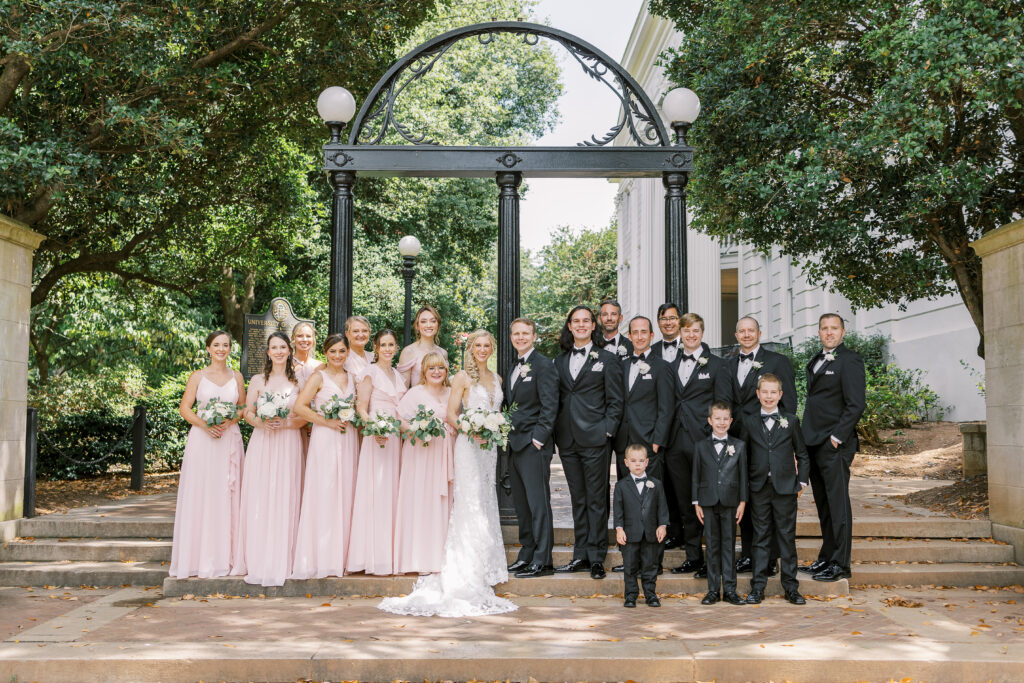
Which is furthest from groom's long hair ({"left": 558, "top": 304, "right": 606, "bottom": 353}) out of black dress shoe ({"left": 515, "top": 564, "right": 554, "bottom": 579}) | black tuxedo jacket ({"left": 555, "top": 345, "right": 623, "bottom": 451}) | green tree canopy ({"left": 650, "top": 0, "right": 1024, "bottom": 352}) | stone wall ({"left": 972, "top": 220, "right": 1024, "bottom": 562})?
stone wall ({"left": 972, "top": 220, "right": 1024, "bottom": 562})

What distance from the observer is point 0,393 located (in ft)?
28.8

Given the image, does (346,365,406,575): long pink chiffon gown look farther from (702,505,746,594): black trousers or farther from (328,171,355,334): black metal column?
(702,505,746,594): black trousers

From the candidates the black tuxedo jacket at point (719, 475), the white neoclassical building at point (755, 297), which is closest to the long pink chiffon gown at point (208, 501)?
the black tuxedo jacket at point (719, 475)

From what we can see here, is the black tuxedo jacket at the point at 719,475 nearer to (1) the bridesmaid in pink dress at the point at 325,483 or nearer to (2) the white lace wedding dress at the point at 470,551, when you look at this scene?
(2) the white lace wedding dress at the point at 470,551

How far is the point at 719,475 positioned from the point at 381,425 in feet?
9.26

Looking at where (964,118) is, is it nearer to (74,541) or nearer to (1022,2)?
→ (1022,2)

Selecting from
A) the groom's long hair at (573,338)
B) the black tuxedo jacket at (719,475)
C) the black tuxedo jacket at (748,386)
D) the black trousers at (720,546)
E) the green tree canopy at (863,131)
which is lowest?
the black trousers at (720,546)

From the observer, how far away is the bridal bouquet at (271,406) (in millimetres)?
7258

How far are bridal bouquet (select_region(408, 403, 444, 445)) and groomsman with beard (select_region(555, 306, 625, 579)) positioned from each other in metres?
1.07

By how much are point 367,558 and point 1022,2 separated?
27.4 feet

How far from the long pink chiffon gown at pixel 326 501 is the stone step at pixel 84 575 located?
4.96 ft

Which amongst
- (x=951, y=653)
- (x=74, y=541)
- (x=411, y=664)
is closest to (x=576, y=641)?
(x=411, y=664)

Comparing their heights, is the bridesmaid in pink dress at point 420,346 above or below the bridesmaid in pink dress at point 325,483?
above

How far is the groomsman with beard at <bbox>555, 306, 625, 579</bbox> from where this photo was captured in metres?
7.30
